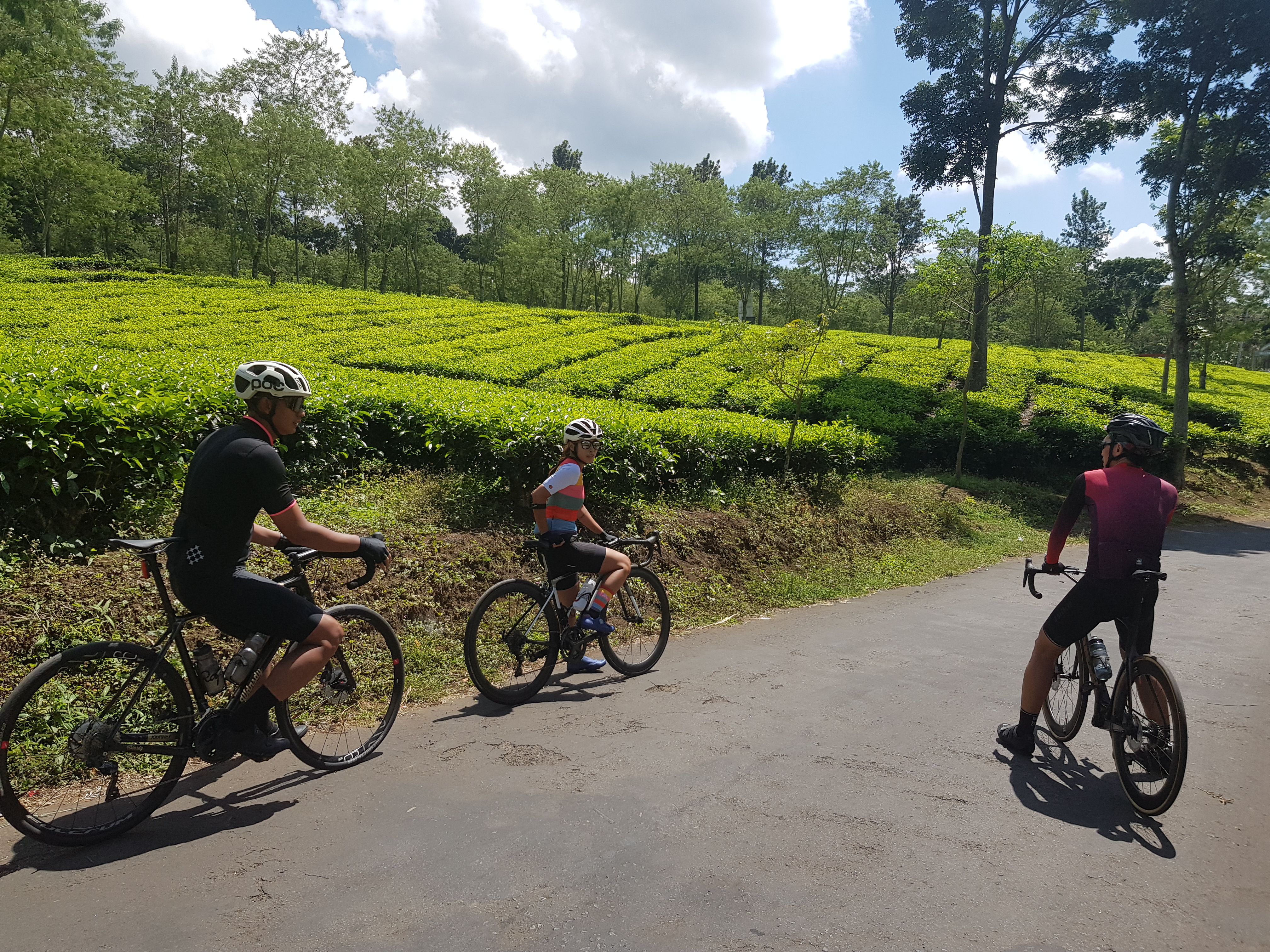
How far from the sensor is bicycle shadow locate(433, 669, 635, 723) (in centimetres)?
455

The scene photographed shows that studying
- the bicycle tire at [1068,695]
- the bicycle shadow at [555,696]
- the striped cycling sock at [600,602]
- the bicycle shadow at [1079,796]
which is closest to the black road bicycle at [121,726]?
the bicycle shadow at [555,696]

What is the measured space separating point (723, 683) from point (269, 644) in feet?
9.81

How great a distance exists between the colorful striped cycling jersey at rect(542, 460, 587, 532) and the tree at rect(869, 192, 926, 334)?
39.4m

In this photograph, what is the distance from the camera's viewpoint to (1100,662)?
384 cm

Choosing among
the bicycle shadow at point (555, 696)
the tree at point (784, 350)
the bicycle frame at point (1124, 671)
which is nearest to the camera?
the bicycle frame at point (1124, 671)

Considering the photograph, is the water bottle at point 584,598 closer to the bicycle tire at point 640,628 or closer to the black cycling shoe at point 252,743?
the bicycle tire at point 640,628

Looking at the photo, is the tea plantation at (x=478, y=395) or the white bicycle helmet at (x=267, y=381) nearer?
the white bicycle helmet at (x=267, y=381)

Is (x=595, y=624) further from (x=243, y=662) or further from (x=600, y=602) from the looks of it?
(x=243, y=662)

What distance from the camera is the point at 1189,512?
1473 cm

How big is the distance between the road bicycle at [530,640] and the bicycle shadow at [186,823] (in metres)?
1.26

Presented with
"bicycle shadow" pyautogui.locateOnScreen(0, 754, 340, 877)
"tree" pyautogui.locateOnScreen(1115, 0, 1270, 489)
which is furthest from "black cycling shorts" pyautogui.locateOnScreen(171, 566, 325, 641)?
"tree" pyautogui.locateOnScreen(1115, 0, 1270, 489)

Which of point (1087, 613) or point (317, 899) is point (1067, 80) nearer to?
point (1087, 613)

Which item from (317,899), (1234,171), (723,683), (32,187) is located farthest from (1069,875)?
(32,187)

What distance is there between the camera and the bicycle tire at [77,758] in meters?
2.93
